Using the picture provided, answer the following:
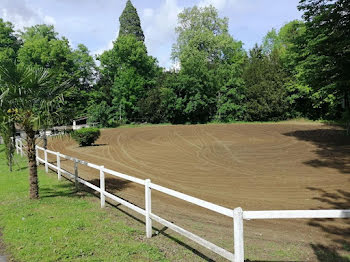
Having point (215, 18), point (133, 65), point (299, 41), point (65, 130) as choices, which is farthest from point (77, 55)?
point (65, 130)

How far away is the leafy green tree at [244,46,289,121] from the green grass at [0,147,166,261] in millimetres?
43413

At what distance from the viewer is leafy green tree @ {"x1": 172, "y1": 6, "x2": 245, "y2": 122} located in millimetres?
49812

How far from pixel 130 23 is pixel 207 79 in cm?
3018

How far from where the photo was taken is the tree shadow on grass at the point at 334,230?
4.83 meters

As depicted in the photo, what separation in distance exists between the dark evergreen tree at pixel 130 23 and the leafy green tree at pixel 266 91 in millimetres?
30886

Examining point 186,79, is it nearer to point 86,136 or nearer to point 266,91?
point 266,91

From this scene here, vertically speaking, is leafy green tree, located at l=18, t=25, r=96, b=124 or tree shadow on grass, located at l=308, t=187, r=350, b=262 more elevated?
leafy green tree, located at l=18, t=25, r=96, b=124

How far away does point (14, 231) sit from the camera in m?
5.80

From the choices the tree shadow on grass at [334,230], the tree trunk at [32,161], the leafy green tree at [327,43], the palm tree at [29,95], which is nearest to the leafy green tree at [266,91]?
the leafy green tree at [327,43]

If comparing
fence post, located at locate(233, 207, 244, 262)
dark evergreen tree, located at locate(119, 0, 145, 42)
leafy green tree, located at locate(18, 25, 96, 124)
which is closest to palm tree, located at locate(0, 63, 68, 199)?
fence post, located at locate(233, 207, 244, 262)

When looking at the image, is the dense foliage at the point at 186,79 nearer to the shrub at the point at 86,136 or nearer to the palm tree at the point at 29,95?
the shrub at the point at 86,136

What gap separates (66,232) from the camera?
5590 mm

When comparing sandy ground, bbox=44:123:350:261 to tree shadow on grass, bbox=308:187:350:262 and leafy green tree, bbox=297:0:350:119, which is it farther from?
leafy green tree, bbox=297:0:350:119

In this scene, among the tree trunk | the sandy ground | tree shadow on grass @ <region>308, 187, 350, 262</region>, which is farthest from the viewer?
the tree trunk
